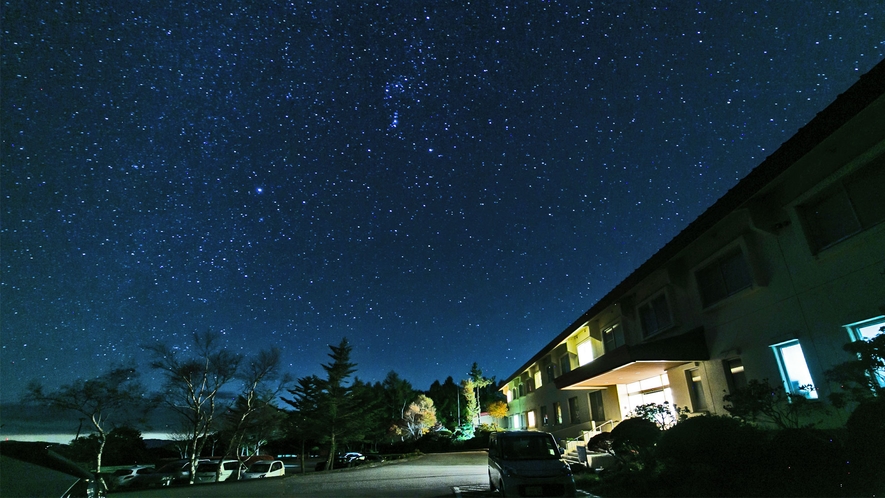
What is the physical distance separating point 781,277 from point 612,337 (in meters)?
11.3

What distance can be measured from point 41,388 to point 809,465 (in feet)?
135

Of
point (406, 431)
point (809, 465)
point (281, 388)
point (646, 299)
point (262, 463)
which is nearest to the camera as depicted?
point (809, 465)

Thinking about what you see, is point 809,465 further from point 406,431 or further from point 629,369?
point 406,431

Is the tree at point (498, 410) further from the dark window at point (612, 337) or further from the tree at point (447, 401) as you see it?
the dark window at point (612, 337)

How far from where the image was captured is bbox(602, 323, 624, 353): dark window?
19891mm

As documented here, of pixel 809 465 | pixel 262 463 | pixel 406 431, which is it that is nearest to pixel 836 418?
pixel 809 465

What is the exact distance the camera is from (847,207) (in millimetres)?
8578

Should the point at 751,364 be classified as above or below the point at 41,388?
below

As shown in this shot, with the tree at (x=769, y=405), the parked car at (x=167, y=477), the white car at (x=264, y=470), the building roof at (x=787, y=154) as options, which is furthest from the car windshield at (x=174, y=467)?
the tree at (x=769, y=405)

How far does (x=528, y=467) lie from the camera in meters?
9.51

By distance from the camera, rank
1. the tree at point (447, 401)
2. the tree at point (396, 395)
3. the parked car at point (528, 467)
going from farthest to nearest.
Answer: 1. the tree at point (447, 401)
2. the tree at point (396, 395)
3. the parked car at point (528, 467)

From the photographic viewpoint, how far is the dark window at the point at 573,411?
25300 millimetres

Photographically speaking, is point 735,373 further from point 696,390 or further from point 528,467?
point 528,467

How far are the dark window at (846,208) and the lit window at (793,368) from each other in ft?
8.12
